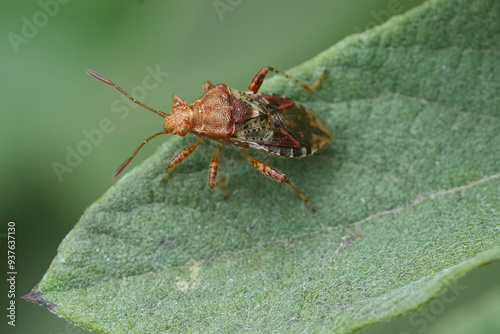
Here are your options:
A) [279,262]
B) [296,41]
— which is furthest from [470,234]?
[296,41]

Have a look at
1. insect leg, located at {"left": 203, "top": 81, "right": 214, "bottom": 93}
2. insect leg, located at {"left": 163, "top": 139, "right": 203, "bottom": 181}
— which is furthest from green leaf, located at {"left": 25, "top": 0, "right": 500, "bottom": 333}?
insect leg, located at {"left": 203, "top": 81, "right": 214, "bottom": 93}

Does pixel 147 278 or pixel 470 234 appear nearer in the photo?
pixel 470 234

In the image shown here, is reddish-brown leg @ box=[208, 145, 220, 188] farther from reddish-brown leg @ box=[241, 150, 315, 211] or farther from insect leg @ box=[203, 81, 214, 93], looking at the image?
insect leg @ box=[203, 81, 214, 93]

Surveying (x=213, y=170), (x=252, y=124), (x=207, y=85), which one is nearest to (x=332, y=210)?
(x=213, y=170)

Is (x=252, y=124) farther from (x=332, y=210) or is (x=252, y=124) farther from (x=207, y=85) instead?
(x=332, y=210)

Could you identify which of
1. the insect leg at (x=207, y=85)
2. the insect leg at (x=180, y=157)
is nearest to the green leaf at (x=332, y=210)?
the insect leg at (x=180, y=157)

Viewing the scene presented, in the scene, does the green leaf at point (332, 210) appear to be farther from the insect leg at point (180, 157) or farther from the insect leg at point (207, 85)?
the insect leg at point (207, 85)

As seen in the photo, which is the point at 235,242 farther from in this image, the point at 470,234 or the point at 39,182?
the point at 39,182
